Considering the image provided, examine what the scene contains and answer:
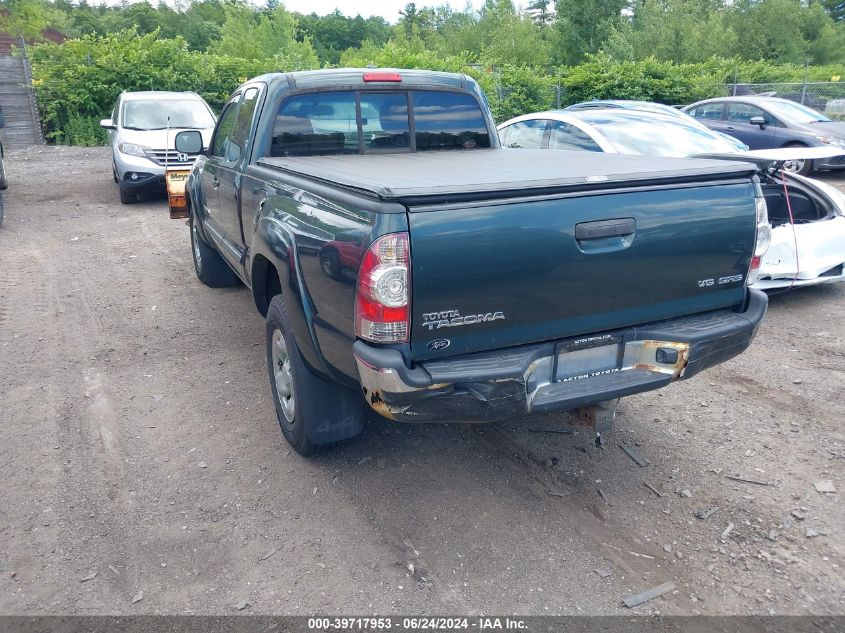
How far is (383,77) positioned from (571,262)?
8.98 ft

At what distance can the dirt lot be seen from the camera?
3.04 metres

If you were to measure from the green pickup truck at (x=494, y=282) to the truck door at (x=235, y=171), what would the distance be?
66cm

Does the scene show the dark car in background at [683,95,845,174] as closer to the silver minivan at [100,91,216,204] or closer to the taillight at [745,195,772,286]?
the silver minivan at [100,91,216,204]

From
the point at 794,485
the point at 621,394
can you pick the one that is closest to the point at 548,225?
the point at 621,394

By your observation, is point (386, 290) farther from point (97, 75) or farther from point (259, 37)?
point (259, 37)

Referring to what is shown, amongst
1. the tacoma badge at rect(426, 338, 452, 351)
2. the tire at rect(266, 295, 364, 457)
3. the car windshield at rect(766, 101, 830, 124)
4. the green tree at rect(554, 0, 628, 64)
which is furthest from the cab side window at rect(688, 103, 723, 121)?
the green tree at rect(554, 0, 628, 64)

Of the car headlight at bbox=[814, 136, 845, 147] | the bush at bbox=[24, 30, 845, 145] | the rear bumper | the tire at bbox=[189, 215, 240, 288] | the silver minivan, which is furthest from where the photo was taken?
the bush at bbox=[24, 30, 845, 145]

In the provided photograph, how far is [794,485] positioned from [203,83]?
20161 mm

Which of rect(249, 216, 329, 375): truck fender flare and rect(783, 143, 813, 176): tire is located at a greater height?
rect(249, 216, 329, 375): truck fender flare

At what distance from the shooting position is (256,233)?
404 centimetres

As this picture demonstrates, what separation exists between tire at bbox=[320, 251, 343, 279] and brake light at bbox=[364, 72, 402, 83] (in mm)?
2364

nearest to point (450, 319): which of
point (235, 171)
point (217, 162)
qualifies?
point (235, 171)

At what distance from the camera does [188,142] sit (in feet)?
19.4

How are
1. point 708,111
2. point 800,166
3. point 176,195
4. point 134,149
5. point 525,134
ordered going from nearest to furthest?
point 176,195 → point 525,134 → point 134,149 → point 800,166 → point 708,111
